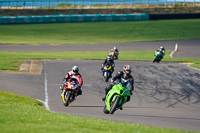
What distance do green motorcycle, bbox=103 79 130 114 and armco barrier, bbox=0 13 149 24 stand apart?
1828 inches

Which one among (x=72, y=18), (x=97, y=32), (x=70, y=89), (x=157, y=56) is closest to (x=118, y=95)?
(x=70, y=89)

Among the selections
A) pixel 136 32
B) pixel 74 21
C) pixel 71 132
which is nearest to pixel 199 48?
pixel 136 32

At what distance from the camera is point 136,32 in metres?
57.3

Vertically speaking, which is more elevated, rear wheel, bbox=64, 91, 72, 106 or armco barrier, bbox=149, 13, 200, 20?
armco barrier, bbox=149, 13, 200, 20

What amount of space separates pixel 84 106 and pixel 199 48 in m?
30.8

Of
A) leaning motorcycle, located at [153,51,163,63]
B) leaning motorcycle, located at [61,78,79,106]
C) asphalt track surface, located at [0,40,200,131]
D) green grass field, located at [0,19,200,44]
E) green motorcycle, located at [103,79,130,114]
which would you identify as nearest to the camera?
green motorcycle, located at [103,79,130,114]

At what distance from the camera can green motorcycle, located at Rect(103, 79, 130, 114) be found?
13.5 m

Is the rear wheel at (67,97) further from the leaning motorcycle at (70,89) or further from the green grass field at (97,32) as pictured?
the green grass field at (97,32)

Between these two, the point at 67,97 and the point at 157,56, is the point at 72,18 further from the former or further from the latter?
the point at 67,97

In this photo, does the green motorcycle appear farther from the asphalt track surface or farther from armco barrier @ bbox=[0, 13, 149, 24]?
armco barrier @ bbox=[0, 13, 149, 24]

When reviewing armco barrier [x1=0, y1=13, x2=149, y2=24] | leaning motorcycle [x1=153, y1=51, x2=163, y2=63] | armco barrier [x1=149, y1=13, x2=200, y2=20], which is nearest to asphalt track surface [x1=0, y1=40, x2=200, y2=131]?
leaning motorcycle [x1=153, y1=51, x2=163, y2=63]

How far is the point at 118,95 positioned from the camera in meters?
13.6

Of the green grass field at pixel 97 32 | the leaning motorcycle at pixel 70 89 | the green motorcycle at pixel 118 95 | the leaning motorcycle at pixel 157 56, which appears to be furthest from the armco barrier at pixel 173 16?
the green motorcycle at pixel 118 95

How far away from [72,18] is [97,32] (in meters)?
7.31
